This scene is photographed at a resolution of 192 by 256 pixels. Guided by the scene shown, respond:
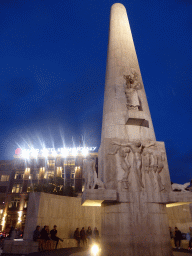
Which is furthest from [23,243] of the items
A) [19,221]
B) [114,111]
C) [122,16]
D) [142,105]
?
[19,221]

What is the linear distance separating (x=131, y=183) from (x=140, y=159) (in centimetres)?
129

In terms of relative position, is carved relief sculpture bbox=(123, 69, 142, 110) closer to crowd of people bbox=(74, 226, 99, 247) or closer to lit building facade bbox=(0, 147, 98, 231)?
crowd of people bbox=(74, 226, 99, 247)

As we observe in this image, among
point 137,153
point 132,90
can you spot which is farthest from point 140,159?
point 132,90

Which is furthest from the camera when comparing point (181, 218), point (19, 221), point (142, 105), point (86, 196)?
point (19, 221)

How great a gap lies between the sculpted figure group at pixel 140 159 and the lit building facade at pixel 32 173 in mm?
43610

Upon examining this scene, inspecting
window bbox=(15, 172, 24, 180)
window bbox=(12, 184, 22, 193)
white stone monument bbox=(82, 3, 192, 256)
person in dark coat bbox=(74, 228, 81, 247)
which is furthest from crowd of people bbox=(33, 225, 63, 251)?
window bbox=(15, 172, 24, 180)

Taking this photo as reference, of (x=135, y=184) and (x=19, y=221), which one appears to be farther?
(x=19, y=221)

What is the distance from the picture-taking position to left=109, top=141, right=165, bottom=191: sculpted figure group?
8867 millimetres

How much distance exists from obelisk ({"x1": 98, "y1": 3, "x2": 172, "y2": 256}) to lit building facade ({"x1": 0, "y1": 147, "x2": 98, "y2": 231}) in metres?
42.6

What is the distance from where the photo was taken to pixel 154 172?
29.8 feet

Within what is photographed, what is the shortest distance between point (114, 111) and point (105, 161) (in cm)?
342

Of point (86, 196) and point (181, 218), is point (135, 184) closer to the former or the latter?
point (86, 196)

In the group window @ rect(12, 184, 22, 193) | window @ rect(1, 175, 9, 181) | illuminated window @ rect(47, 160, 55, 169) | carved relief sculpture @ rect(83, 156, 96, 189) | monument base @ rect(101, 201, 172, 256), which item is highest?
illuminated window @ rect(47, 160, 55, 169)

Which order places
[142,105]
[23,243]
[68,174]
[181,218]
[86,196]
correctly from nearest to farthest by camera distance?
[86,196] < [23,243] < [142,105] < [181,218] < [68,174]
